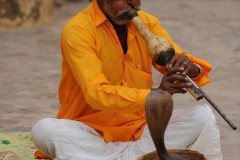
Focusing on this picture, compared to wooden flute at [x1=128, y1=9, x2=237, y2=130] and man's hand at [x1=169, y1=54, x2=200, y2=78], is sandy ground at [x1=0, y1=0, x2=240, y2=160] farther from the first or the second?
wooden flute at [x1=128, y1=9, x2=237, y2=130]

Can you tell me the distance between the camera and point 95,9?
4.24m

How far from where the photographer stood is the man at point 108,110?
4.05 m

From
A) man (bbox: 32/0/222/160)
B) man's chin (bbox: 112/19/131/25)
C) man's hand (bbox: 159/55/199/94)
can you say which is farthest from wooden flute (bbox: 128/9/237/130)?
man's chin (bbox: 112/19/131/25)

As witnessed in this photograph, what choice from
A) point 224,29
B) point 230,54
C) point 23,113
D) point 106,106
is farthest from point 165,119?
point 224,29

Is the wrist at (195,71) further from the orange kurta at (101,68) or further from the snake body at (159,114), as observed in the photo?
the snake body at (159,114)

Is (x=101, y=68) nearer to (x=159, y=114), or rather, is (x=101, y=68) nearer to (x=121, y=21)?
(x=121, y=21)

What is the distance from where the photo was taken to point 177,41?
8.82m

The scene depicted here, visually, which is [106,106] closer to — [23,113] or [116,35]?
[116,35]

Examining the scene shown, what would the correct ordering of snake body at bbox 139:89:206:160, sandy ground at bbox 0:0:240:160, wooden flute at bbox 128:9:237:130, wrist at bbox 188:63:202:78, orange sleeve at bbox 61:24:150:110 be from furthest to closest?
sandy ground at bbox 0:0:240:160 → wrist at bbox 188:63:202:78 → orange sleeve at bbox 61:24:150:110 → wooden flute at bbox 128:9:237:130 → snake body at bbox 139:89:206:160

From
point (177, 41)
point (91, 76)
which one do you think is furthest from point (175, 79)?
point (177, 41)

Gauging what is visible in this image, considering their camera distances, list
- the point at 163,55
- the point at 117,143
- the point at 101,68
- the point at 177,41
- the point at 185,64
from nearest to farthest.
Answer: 1. the point at 163,55
2. the point at 185,64
3. the point at 101,68
4. the point at 117,143
5. the point at 177,41

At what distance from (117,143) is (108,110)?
0.36 metres

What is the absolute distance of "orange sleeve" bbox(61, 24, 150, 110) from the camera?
3.82m

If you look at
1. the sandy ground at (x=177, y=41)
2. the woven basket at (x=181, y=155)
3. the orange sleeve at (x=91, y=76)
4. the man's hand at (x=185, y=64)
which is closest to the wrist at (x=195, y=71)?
the man's hand at (x=185, y=64)
